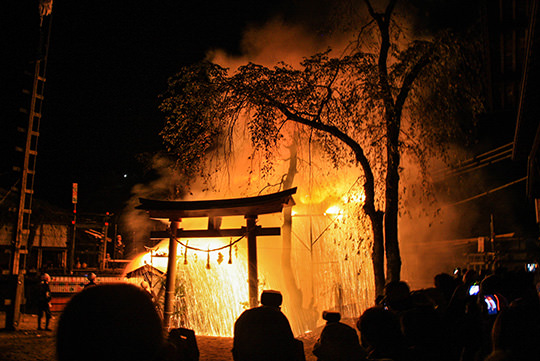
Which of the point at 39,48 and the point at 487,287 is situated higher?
the point at 39,48

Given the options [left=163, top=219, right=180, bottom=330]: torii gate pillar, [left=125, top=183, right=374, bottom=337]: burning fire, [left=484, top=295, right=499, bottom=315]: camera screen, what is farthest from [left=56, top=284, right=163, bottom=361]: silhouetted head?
[left=125, top=183, right=374, bottom=337]: burning fire

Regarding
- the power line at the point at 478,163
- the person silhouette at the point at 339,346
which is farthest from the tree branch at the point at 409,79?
the power line at the point at 478,163

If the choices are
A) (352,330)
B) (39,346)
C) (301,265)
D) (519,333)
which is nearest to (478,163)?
(301,265)

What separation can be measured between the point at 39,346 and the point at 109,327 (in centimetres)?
1310

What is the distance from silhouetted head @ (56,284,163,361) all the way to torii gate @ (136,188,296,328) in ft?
34.3

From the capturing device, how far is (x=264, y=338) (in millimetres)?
3467

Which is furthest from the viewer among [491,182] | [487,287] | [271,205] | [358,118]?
[491,182]

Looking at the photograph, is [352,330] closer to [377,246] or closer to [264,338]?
[264,338]

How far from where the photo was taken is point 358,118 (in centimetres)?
1041

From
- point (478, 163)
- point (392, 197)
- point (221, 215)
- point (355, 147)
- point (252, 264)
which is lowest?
point (252, 264)

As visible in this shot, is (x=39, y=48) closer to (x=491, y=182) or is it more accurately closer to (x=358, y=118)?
(x=358, y=118)

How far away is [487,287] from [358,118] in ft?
18.2

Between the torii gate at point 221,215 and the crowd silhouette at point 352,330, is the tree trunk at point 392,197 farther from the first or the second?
the torii gate at point 221,215

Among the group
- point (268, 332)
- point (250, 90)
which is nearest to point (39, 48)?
point (250, 90)
